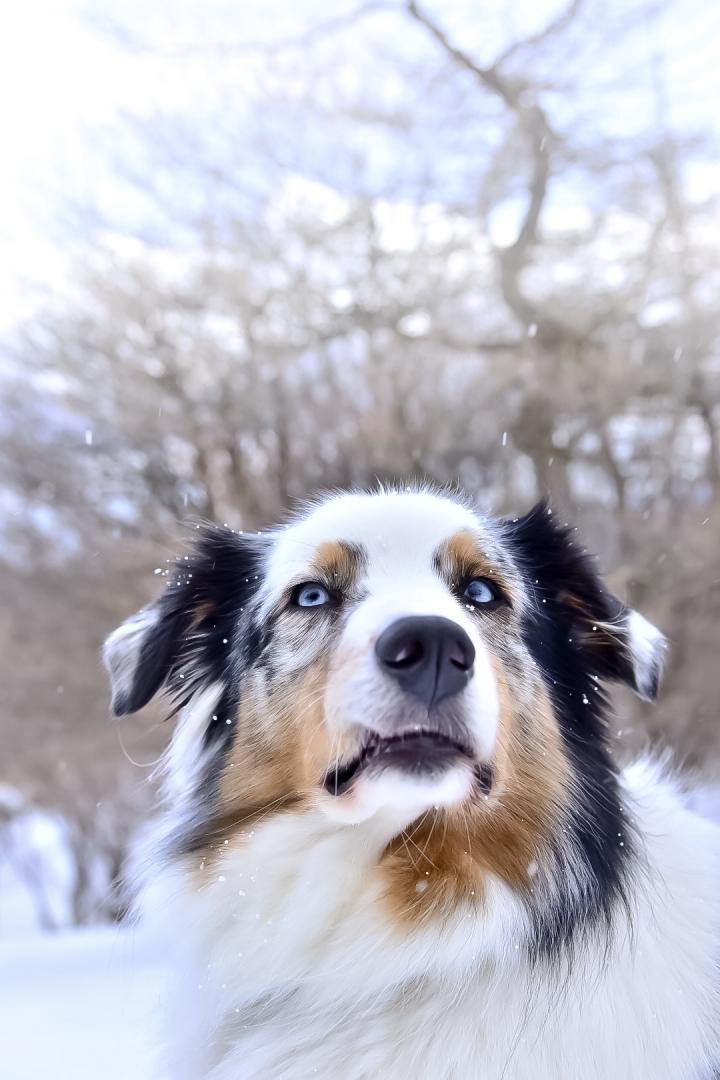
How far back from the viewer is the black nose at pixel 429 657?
172 centimetres

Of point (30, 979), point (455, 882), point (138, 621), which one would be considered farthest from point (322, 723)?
point (30, 979)

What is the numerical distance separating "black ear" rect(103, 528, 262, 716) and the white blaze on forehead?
205 mm

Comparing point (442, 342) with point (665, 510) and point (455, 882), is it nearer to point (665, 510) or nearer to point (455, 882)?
point (665, 510)

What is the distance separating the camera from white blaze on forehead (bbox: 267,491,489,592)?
7.15 ft

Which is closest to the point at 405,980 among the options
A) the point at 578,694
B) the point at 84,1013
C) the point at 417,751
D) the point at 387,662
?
the point at 417,751

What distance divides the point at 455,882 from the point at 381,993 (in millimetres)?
304

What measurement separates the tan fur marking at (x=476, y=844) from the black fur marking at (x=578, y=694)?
0.37ft

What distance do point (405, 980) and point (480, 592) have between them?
0.94 metres

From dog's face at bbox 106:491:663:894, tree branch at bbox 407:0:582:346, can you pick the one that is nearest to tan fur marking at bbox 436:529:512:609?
dog's face at bbox 106:491:663:894

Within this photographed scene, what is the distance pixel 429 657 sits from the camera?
1.72m

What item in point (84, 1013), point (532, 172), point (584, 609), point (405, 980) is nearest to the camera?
point (405, 980)

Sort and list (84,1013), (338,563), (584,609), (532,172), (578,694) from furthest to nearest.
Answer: (532,172)
(84,1013)
(584,609)
(578,694)
(338,563)

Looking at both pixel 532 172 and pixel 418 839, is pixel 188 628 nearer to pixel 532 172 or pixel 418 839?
pixel 418 839

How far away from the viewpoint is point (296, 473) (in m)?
8.72
